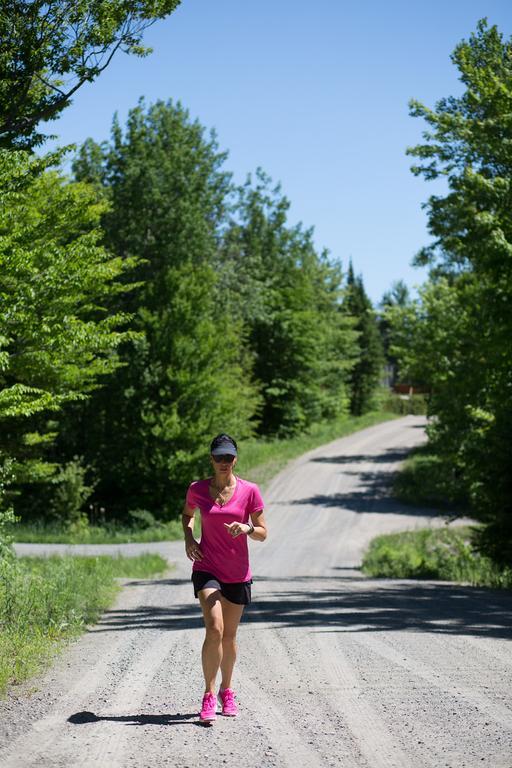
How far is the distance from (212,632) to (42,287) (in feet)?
32.9

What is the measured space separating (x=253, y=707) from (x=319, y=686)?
0.91 metres

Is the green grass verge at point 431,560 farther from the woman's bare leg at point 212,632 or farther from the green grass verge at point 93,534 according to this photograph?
the woman's bare leg at point 212,632

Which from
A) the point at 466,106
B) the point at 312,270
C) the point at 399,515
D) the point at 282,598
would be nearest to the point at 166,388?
the point at 399,515

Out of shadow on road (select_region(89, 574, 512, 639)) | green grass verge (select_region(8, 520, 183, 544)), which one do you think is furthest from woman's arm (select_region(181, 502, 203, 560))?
green grass verge (select_region(8, 520, 183, 544))

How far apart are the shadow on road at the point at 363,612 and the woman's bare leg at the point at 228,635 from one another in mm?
4281

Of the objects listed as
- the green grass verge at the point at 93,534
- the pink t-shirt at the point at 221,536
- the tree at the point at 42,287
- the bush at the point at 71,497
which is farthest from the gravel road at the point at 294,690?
the bush at the point at 71,497

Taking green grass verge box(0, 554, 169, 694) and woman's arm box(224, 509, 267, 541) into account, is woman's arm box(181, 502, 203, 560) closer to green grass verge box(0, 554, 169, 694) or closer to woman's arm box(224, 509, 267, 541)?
woman's arm box(224, 509, 267, 541)

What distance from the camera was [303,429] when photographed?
2530 inches

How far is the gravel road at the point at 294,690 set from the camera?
5449mm

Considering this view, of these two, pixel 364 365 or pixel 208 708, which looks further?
pixel 364 365

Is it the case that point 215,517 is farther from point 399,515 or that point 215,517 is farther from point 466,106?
point 399,515

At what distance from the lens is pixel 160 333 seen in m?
36.8

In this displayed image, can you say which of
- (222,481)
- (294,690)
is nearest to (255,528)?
(222,481)

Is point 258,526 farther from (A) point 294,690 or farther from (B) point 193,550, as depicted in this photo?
(A) point 294,690
